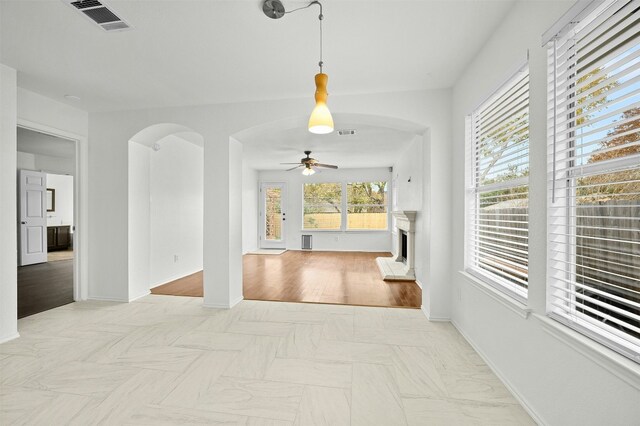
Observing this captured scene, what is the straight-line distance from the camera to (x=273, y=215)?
31.2 ft

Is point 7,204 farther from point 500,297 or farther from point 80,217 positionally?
point 500,297

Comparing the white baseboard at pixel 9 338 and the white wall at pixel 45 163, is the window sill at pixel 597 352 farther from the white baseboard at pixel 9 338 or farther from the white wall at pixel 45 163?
the white wall at pixel 45 163

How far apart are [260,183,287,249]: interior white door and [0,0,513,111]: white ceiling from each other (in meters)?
5.95

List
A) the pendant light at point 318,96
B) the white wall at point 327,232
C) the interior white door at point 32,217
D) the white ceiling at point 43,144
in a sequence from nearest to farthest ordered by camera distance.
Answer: the pendant light at point 318,96, the white ceiling at point 43,144, the interior white door at point 32,217, the white wall at point 327,232

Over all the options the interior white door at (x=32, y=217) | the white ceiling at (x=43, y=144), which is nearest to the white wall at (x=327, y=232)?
the white ceiling at (x=43, y=144)

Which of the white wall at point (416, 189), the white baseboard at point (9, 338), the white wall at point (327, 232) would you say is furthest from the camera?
the white wall at point (327, 232)

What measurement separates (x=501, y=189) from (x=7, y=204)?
4.48 m

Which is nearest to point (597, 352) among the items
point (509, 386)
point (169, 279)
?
point (509, 386)

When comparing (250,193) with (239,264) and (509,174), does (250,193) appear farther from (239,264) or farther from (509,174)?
(509,174)

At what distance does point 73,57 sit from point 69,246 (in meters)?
8.10

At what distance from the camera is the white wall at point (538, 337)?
1246 millimetres

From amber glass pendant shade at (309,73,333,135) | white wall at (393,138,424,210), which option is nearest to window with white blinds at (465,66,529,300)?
amber glass pendant shade at (309,73,333,135)

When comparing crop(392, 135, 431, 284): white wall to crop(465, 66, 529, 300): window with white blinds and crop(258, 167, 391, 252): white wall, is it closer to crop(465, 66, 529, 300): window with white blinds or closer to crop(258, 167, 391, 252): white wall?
crop(465, 66, 529, 300): window with white blinds

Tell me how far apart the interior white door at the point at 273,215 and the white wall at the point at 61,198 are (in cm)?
536
